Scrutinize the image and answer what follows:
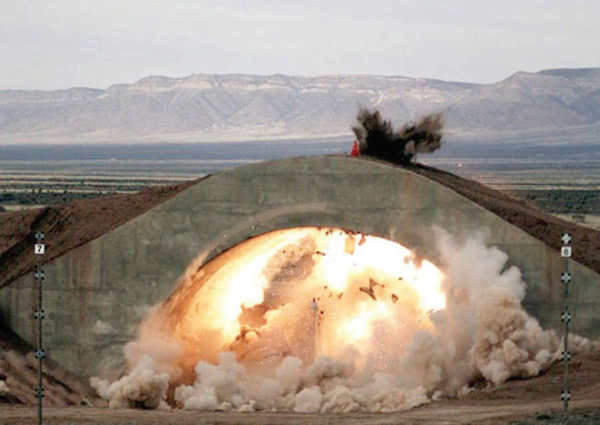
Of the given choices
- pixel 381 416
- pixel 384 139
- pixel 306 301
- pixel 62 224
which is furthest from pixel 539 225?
pixel 62 224

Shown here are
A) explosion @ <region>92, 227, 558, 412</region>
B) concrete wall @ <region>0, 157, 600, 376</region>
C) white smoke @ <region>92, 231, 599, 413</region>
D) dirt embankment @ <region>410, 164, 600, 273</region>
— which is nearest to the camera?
white smoke @ <region>92, 231, 599, 413</region>

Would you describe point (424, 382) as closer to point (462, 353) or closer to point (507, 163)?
point (462, 353)

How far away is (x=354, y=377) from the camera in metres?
33.9

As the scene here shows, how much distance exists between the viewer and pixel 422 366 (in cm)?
3197

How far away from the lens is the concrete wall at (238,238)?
3219 cm

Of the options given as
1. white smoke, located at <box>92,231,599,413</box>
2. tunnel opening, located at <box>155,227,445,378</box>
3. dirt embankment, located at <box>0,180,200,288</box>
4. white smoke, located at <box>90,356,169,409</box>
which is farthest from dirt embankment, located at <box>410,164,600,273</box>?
white smoke, located at <box>90,356,169,409</box>

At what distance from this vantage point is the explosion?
31.5 meters

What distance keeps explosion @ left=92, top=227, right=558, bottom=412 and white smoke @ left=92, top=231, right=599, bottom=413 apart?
0.03 meters

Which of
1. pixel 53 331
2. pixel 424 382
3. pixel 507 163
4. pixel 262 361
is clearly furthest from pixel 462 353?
pixel 507 163

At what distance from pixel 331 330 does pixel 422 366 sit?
4634 millimetres

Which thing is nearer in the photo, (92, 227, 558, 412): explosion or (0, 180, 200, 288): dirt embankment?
(92, 227, 558, 412): explosion

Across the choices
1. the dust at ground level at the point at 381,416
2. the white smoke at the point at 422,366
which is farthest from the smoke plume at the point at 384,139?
the dust at ground level at the point at 381,416

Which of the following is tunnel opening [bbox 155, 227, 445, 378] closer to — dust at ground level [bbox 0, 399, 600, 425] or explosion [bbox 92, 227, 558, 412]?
explosion [bbox 92, 227, 558, 412]

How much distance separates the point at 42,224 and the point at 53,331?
12.0 ft
